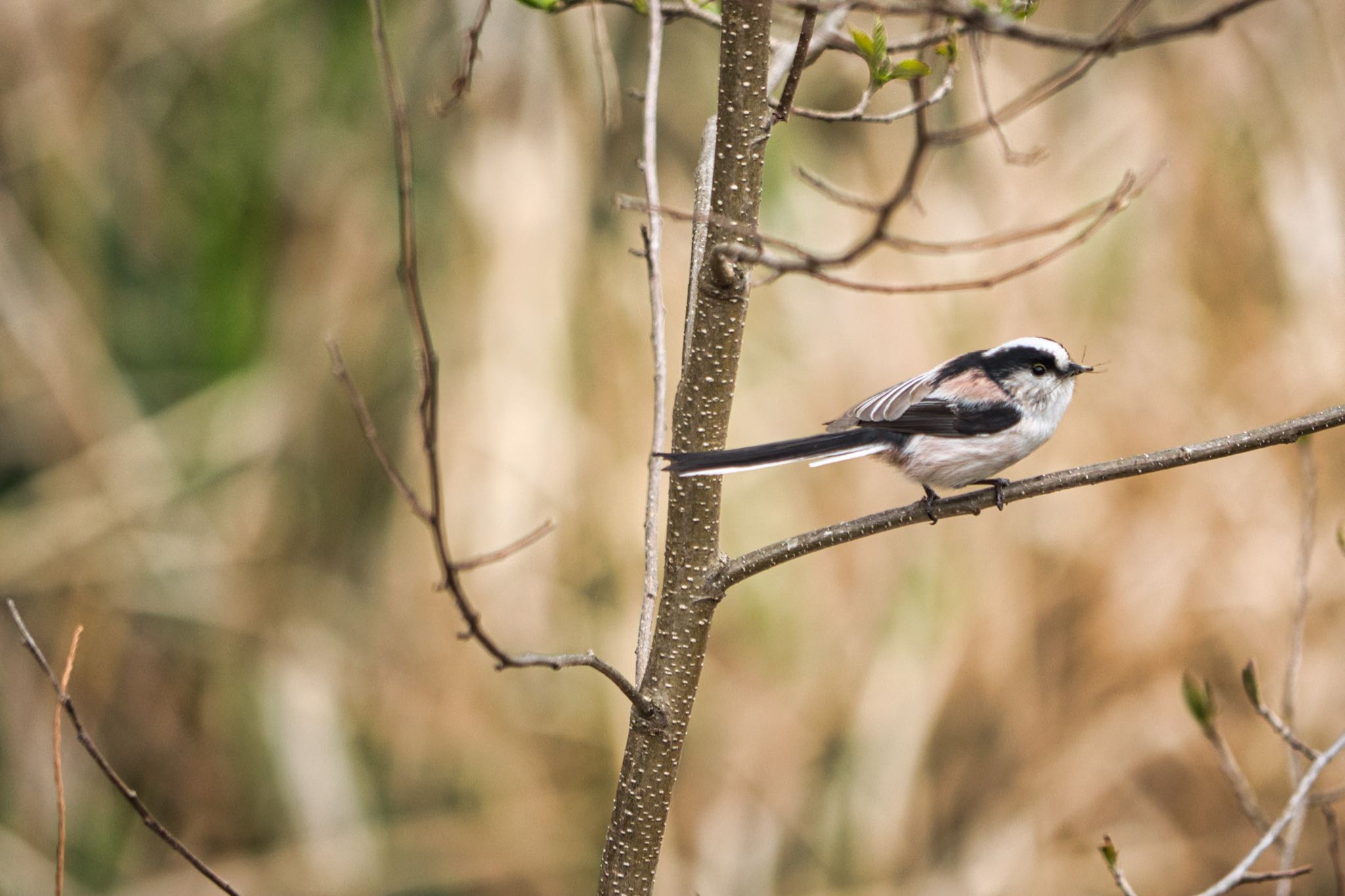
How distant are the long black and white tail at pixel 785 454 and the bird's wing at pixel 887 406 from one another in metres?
0.03

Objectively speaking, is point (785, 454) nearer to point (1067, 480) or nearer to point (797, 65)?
point (1067, 480)

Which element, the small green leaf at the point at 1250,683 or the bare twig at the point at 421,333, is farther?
the small green leaf at the point at 1250,683

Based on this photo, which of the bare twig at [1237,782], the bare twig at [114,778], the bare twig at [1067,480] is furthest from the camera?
the bare twig at [1237,782]

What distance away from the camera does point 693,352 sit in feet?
3.42

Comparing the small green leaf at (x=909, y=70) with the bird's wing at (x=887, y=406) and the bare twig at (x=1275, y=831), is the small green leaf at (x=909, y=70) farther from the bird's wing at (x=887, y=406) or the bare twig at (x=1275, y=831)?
the bare twig at (x=1275, y=831)

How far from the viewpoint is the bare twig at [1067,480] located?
1.00 m

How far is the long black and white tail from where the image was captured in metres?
1.01

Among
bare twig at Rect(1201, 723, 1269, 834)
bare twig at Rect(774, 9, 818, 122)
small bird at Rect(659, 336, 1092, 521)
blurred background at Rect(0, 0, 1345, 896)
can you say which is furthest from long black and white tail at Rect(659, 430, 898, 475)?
blurred background at Rect(0, 0, 1345, 896)

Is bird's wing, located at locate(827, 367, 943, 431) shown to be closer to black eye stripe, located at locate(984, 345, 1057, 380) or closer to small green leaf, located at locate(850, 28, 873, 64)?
black eye stripe, located at locate(984, 345, 1057, 380)

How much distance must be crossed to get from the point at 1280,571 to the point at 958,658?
Answer: 2.99 ft

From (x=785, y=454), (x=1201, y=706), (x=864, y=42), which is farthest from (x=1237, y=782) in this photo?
(x=864, y=42)

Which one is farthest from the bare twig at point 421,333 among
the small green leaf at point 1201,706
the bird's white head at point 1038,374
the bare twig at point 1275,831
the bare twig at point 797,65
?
the bird's white head at point 1038,374

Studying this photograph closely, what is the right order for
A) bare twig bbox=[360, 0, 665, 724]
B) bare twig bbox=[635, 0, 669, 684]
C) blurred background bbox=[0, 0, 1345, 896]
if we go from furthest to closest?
blurred background bbox=[0, 0, 1345, 896], bare twig bbox=[635, 0, 669, 684], bare twig bbox=[360, 0, 665, 724]

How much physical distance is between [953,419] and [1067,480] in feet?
1.70
